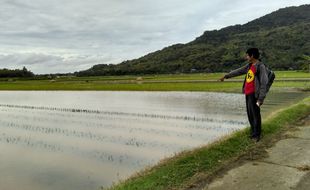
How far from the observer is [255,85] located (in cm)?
763

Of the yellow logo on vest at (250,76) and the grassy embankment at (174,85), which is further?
the grassy embankment at (174,85)

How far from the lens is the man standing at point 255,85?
7.46 meters

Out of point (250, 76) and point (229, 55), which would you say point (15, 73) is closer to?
point (229, 55)

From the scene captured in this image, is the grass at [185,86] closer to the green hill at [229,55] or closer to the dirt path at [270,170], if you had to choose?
the dirt path at [270,170]

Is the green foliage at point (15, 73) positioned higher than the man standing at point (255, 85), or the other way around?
the green foliage at point (15, 73)

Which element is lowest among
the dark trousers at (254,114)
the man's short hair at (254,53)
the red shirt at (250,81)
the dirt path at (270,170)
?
the dirt path at (270,170)

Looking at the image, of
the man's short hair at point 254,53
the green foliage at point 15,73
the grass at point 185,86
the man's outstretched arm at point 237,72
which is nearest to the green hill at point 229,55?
the green foliage at point 15,73

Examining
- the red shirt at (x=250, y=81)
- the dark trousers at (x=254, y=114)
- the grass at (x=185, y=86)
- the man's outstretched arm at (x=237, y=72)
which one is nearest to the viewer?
the red shirt at (x=250, y=81)

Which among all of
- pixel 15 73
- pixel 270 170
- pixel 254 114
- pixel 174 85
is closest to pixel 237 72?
pixel 254 114

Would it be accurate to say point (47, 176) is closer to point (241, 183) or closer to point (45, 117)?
point (241, 183)

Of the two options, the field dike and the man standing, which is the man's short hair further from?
the field dike

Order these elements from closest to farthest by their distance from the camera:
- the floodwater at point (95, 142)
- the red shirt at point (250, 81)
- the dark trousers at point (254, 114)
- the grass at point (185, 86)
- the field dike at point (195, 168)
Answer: the field dike at point (195, 168), the red shirt at point (250, 81), the dark trousers at point (254, 114), the floodwater at point (95, 142), the grass at point (185, 86)

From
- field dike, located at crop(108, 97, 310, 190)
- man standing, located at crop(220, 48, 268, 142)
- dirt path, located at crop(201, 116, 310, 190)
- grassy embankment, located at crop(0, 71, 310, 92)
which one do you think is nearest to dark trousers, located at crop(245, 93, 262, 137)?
man standing, located at crop(220, 48, 268, 142)

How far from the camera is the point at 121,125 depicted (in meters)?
15.4
